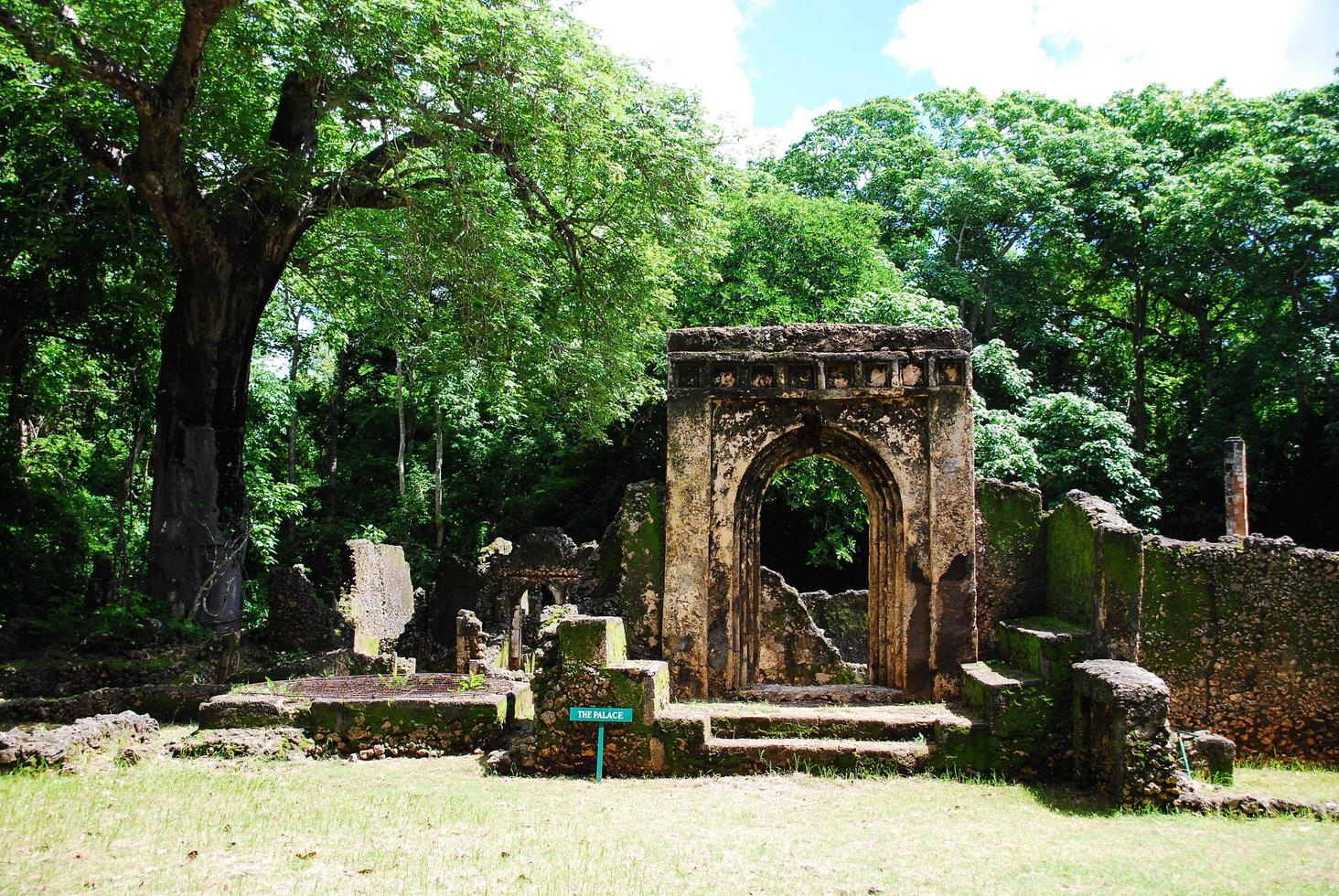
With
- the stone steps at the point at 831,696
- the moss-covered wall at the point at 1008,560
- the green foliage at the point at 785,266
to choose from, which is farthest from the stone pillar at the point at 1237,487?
the stone steps at the point at 831,696

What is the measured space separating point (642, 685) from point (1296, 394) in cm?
1939

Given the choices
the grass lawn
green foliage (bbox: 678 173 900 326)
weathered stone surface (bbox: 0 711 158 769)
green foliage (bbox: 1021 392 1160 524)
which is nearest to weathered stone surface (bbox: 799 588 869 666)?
green foliage (bbox: 1021 392 1160 524)

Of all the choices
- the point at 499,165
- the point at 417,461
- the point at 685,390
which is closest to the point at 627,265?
the point at 499,165

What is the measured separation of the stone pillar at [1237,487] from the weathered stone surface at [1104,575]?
8538mm

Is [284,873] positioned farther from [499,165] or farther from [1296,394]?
[1296,394]

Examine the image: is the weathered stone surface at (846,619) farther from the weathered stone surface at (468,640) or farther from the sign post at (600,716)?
the sign post at (600,716)

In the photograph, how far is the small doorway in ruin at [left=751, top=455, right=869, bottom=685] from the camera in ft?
43.2

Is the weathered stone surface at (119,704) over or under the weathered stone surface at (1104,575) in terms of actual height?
under

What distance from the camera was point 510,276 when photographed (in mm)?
14812

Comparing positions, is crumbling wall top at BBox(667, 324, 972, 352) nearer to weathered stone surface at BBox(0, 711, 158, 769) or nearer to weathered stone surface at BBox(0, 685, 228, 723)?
weathered stone surface at BBox(0, 711, 158, 769)

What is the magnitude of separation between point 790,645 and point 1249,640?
5522 mm

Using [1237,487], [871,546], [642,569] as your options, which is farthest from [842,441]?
[1237,487]

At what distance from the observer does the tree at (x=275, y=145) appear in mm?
12531

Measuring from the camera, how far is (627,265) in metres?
16.6
